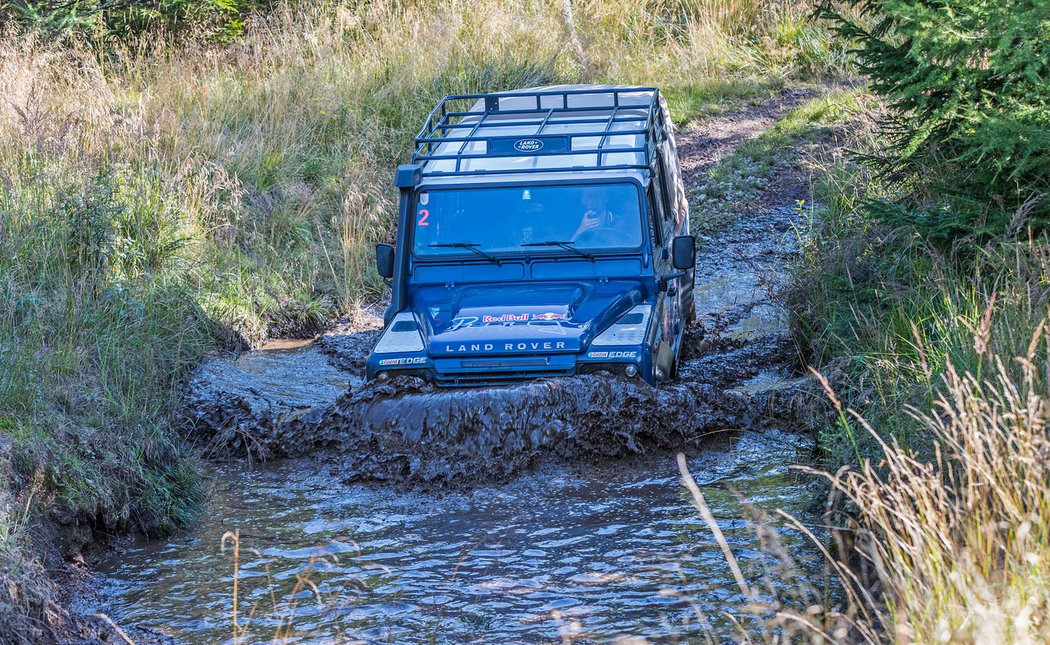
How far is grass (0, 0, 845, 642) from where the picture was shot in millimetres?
5938

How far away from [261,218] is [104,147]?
1600mm

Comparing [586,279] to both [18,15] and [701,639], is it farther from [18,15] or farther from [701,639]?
[18,15]

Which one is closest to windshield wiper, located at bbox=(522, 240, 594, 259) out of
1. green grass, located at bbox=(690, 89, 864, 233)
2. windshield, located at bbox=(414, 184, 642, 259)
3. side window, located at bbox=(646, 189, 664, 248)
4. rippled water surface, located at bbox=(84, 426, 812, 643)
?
windshield, located at bbox=(414, 184, 642, 259)

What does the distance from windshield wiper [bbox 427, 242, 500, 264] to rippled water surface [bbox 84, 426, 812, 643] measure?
1.51 metres

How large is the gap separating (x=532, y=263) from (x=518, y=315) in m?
0.57

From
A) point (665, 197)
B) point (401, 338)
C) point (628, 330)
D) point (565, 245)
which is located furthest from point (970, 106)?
point (401, 338)

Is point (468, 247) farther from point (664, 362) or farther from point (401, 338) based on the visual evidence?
point (664, 362)

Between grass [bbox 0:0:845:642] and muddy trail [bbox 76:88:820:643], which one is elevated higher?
grass [bbox 0:0:845:642]

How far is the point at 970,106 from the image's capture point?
6.43 meters

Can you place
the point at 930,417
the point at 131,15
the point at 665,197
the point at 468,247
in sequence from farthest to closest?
the point at 131,15
the point at 665,197
the point at 468,247
the point at 930,417

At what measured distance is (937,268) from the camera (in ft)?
21.0

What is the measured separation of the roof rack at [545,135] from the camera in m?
7.26

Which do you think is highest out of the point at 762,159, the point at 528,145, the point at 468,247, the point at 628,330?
the point at 528,145

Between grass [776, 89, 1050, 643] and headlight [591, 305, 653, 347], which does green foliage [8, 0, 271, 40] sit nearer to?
grass [776, 89, 1050, 643]
